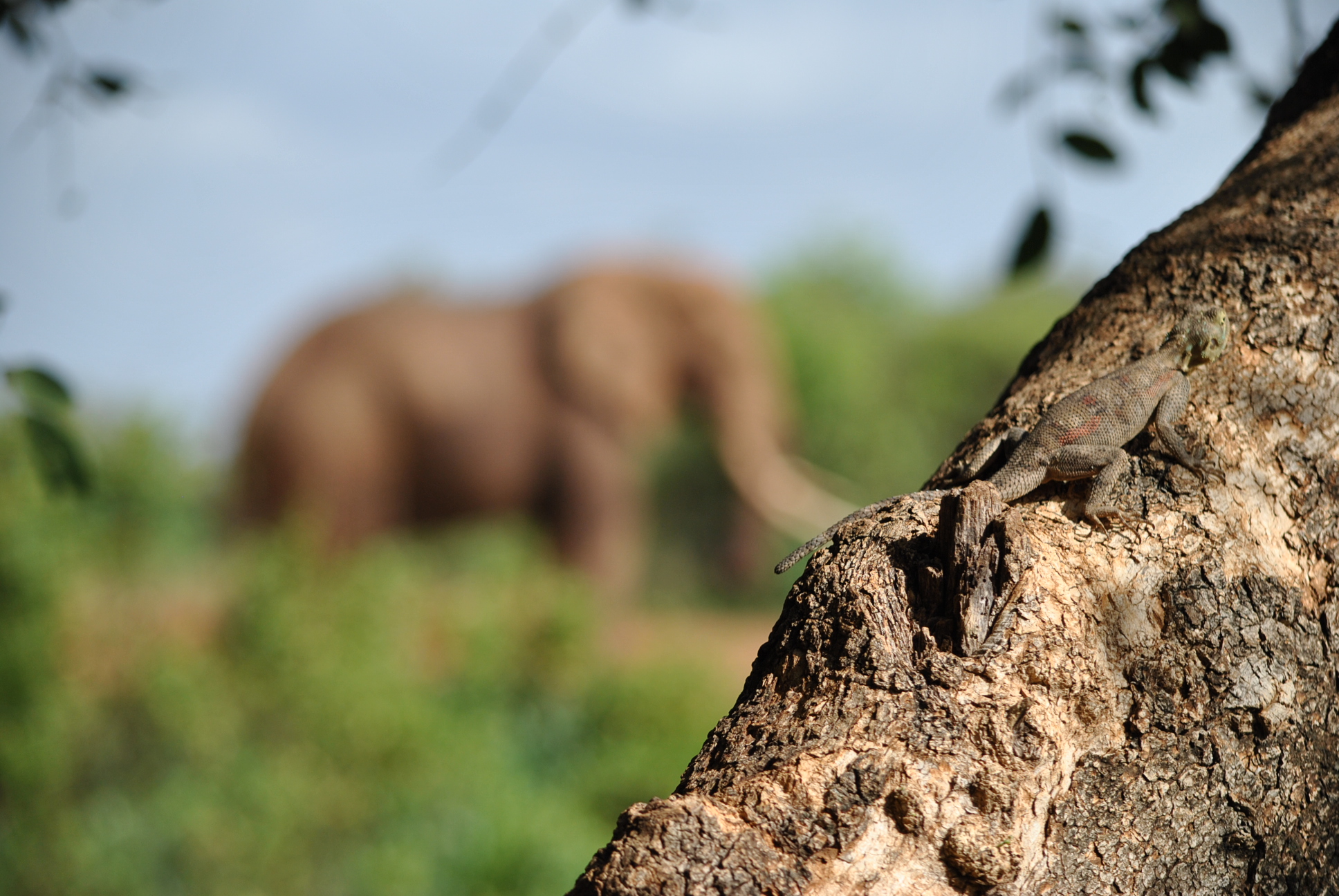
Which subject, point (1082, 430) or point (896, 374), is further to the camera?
point (896, 374)

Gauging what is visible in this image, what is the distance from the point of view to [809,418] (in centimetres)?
2327

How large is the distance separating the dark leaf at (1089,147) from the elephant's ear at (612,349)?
10497 mm

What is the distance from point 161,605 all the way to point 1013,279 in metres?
8.26

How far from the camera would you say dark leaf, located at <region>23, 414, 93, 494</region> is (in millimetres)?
2521

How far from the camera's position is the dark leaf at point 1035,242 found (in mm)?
2742

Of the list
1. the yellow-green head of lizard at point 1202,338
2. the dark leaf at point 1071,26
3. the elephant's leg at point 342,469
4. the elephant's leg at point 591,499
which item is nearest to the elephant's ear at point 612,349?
the elephant's leg at point 591,499

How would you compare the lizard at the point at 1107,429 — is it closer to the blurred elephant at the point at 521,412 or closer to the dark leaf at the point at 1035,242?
the dark leaf at the point at 1035,242

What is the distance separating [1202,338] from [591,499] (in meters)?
10.9

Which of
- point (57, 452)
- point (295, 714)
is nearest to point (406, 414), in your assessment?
point (295, 714)

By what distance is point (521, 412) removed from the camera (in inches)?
515

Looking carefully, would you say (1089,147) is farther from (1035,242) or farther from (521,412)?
(521,412)

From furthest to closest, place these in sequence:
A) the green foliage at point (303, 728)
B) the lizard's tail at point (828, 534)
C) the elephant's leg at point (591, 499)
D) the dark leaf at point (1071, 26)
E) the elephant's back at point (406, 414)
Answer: the elephant's leg at point (591, 499)
the elephant's back at point (406, 414)
the green foliage at point (303, 728)
the dark leaf at point (1071, 26)
the lizard's tail at point (828, 534)

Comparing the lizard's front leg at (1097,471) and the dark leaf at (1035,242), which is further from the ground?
the dark leaf at (1035,242)

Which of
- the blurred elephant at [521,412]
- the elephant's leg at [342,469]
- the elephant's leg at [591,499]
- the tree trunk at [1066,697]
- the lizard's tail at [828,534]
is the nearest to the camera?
the tree trunk at [1066,697]
